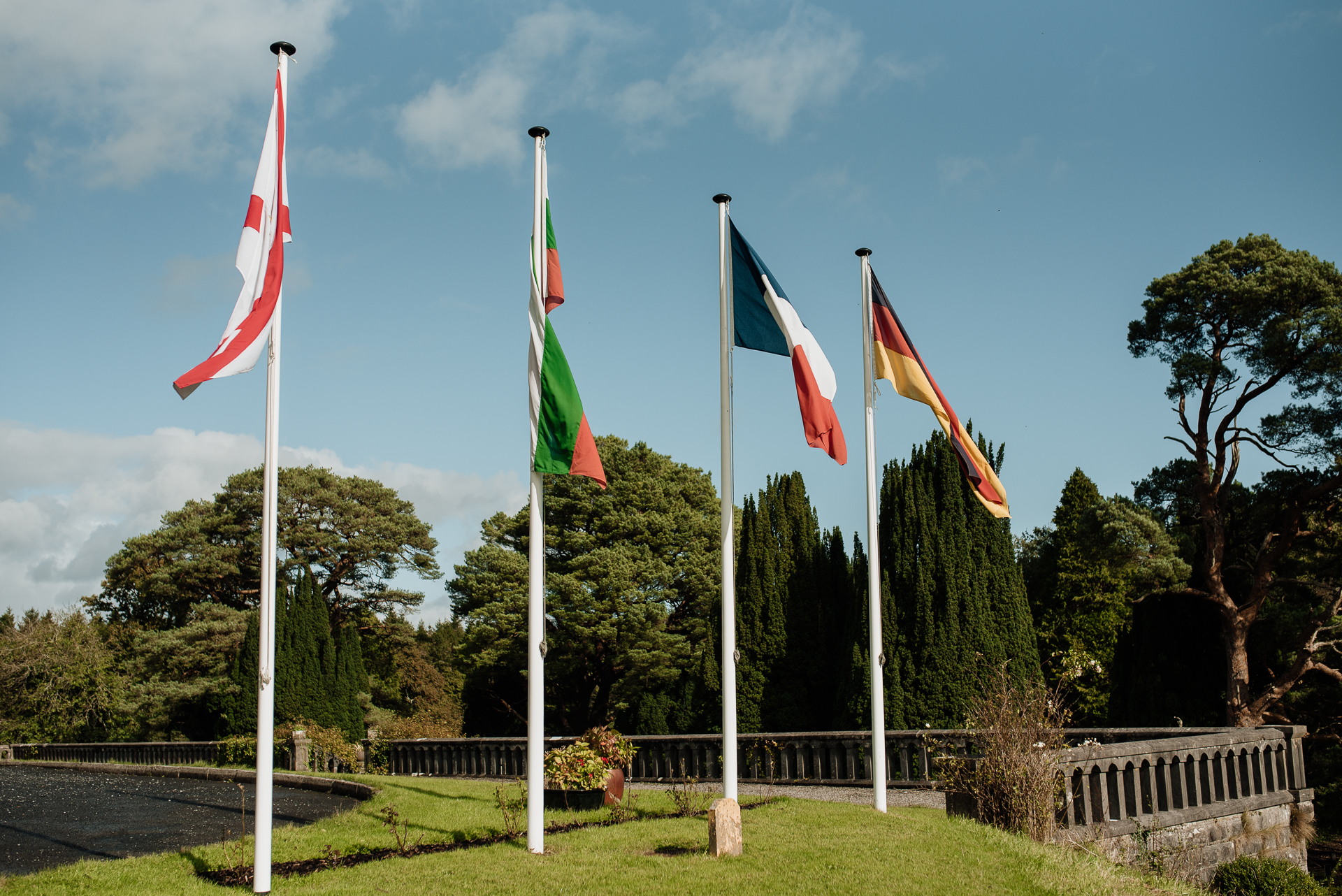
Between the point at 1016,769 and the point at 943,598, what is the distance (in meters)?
10.9

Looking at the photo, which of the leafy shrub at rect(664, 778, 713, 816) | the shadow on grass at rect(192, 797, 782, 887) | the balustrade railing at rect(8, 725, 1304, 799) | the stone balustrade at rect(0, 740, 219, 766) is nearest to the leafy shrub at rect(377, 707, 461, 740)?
the stone balustrade at rect(0, 740, 219, 766)

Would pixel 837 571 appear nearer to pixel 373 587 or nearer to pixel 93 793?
pixel 93 793

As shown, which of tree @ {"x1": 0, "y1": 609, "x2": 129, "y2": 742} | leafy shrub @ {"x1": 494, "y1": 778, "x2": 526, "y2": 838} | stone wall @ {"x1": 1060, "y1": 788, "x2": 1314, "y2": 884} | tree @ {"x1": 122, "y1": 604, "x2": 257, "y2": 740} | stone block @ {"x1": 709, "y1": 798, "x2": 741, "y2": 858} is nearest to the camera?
stone block @ {"x1": 709, "y1": 798, "x2": 741, "y2": 858}

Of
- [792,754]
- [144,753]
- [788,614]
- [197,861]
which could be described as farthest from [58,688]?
[197,861]

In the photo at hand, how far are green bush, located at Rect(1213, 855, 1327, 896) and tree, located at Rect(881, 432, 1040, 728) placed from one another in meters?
7.55

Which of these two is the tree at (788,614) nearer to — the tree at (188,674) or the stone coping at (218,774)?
the stone coping at (218,774)

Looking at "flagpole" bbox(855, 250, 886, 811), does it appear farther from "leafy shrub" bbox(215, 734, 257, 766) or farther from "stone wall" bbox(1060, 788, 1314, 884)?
"leafy shrub" bbox(215, 734, 257, 766)

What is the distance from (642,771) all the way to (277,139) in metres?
12.2

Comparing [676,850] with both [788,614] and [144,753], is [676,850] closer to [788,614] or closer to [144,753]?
[788,614]

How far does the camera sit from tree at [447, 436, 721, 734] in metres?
34.1

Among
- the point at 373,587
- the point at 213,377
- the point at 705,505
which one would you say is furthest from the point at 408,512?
the point at 213,377

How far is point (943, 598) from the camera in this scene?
20922mm

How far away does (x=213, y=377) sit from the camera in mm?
7863

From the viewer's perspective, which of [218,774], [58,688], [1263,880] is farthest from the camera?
[58,688]
